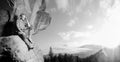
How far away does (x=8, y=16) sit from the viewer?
389 inches

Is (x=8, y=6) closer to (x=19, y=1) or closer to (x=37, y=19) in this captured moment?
(x=19, y=1)

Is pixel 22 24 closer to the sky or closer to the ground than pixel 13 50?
closer to the sky

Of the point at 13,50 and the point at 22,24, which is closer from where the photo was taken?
the point at 13,50

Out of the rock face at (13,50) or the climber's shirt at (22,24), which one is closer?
the rock face at (13,50)

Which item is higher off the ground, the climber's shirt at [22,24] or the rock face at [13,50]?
the climber's shirt at [22,24]

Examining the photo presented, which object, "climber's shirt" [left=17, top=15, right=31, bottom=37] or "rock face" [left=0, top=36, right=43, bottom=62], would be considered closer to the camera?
"rock face" [left=0, top=36, right=43, bottom=62]

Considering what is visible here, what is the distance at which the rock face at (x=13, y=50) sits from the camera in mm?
7863

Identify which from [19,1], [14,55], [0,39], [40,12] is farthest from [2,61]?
[40,12]

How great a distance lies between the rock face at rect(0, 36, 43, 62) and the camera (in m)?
7.86

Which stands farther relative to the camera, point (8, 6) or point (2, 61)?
point (8, 6)

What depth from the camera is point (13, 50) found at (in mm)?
8141

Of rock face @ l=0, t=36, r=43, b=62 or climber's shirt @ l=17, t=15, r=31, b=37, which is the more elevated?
climber's shirt @ l=17, t=15, r=31, b=37

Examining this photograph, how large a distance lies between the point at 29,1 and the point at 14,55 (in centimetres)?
703

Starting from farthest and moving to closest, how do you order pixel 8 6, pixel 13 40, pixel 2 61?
pixel 8 6 → pixel 13 40 → pixel 2 61
